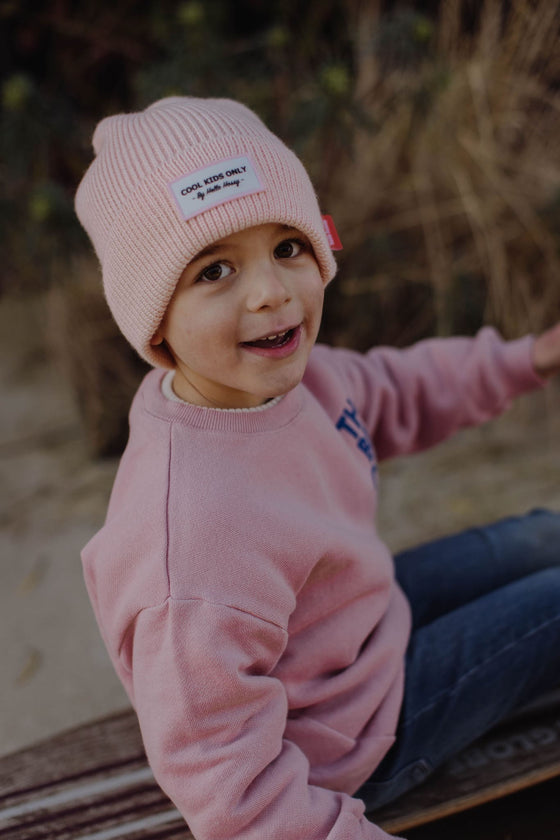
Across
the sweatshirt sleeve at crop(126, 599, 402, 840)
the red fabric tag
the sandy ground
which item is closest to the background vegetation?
the sandy ground

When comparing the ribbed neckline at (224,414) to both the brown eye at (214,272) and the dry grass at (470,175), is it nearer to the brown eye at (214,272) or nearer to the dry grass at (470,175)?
the brown eye at (214,272)

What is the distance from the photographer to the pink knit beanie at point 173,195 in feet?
3.33

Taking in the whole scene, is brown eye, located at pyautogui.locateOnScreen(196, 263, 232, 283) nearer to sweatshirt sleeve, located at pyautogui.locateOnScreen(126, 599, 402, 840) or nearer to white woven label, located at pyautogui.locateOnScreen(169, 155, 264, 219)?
white woven label, located at pyautogui.locateOnScreen(169, 155, 264, 219)

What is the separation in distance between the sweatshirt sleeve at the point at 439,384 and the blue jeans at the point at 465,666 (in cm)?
33

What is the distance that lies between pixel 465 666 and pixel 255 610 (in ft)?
1.59

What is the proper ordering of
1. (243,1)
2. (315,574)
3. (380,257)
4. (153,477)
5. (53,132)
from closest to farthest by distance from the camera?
(153,477) → (315,574) → (53,132) → (380,257) → (243,1)

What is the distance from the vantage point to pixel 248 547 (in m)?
1.03

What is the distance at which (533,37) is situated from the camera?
107 inches

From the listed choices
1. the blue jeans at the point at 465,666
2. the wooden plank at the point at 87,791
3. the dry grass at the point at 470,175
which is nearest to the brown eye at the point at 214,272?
the blue jeans at the point at 465,666

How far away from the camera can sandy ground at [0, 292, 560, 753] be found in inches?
79.0

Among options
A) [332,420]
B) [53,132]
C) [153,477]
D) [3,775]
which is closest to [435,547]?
[332,420]

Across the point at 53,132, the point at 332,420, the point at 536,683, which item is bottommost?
the point at 536,683

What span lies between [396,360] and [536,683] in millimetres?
674

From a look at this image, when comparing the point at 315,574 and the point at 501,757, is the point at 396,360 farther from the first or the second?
the point at 501,757
